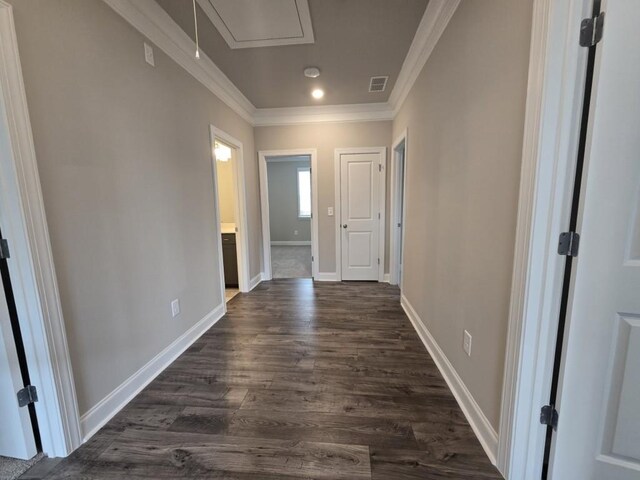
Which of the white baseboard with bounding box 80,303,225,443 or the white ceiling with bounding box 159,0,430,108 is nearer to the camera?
the white baseboard with bounding box 80,303,225,443

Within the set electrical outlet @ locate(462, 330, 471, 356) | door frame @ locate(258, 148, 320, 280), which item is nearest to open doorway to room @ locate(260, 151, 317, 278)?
door frame @ locate(258, 148, 320, 280)

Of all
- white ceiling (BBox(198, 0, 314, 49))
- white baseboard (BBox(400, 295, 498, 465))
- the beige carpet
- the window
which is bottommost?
the beige carpet

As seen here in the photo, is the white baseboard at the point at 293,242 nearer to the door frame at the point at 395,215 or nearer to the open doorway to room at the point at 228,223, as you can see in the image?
the open doorway to room at the point at 228,223

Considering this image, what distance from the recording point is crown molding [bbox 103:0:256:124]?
1.76 m

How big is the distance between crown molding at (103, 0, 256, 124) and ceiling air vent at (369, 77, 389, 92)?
1.62 metres

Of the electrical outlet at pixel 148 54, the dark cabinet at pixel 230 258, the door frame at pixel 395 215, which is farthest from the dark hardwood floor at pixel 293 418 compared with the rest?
the electrical outlet at pixel 148 54

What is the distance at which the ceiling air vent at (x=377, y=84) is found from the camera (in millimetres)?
3053

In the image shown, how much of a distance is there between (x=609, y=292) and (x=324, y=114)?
12.3 feet

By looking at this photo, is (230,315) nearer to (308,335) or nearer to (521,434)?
(308,335)

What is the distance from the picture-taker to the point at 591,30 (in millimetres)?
911

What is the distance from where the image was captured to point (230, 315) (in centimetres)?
310

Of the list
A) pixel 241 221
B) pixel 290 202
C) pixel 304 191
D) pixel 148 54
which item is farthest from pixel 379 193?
pixel 290 202

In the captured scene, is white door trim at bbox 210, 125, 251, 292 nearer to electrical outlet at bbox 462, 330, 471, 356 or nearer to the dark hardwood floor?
the dark hardwood floor

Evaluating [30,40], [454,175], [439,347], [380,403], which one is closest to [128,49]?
[30,40]
